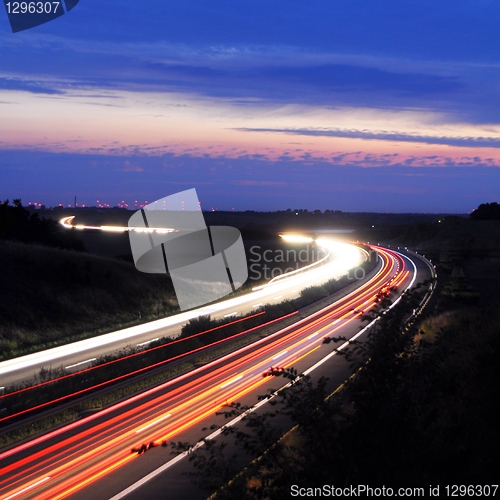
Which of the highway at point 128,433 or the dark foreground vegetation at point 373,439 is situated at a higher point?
the dark foreground vegetation at point 373,439

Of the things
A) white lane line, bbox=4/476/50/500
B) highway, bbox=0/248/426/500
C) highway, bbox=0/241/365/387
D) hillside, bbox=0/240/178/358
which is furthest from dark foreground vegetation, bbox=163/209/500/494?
hillside, bbox=0/240/178/358

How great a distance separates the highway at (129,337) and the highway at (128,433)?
4.94 meters

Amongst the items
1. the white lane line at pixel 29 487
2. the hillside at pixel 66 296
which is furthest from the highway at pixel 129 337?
the white lane line at pixel 29 487

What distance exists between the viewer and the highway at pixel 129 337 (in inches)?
637

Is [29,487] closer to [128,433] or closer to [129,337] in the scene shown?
[128,433]

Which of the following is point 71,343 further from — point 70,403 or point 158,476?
point 158,476

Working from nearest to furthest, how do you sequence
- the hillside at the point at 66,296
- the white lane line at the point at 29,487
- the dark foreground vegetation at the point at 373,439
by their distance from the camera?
the dark foreground vegetation at the point at 373,439 < the white lane line at the point at 29,487 < the hillside at the point at 66,296

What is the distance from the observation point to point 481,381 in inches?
350

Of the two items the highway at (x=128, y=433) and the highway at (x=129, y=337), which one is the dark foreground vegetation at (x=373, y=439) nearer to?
the highway at (x=128, y=433)

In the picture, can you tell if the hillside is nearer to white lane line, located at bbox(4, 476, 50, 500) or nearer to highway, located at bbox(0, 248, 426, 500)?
highway, located at bbox(0, 248, 426, 500)

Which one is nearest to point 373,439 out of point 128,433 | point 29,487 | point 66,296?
point 29,487

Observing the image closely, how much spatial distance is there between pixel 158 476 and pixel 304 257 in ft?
179

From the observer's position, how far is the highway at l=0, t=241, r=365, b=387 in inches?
637

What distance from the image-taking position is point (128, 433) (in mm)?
9422
